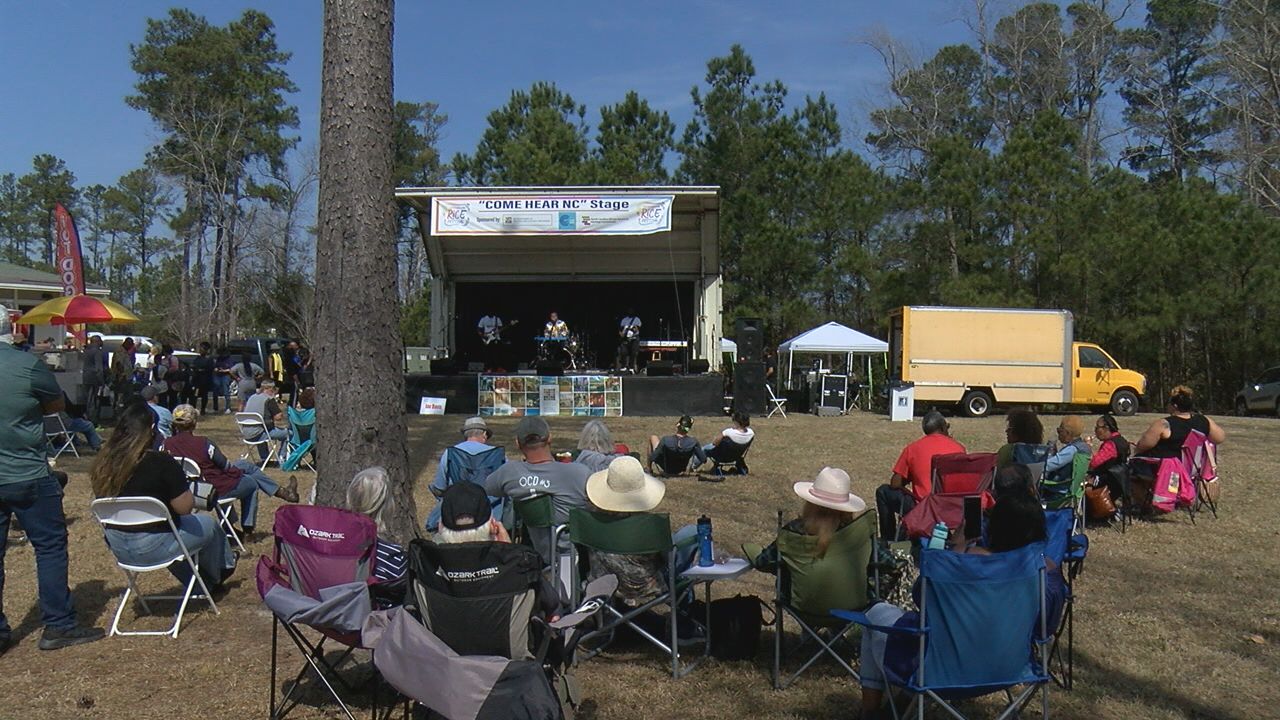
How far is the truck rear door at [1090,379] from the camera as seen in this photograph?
18.9 meters

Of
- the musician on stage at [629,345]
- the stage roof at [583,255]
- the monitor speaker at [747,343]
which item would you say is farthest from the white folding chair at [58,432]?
the musician on stage at [629,345]

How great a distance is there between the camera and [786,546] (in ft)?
13.1

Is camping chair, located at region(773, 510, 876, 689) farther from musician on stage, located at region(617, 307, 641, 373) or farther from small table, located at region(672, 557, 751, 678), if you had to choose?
musician on stage, located at region(617, 307, 641, 373)

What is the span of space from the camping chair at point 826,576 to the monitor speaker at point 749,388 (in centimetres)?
1249

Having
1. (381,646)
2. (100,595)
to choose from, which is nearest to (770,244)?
(100,595)

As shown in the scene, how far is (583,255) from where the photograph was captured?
63.8 ft

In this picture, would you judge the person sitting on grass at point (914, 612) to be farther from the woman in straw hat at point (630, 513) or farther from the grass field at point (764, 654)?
the woman in straw hat at point (630, 513)

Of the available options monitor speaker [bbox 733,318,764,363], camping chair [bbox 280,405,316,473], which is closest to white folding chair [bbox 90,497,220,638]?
camping chair [bbox 280,405,316,473]

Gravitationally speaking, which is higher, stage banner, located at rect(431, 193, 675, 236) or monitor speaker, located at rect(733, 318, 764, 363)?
stage banner, located at rect(431, 193, 675, 236)

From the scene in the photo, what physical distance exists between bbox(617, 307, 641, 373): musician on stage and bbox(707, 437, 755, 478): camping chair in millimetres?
8399

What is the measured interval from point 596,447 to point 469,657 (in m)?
3.00

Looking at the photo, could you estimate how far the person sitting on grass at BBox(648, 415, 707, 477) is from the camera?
32.7 feet

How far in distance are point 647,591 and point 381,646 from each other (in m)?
1.41

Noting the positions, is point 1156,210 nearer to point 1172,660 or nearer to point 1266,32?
point 1266,32
